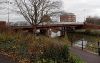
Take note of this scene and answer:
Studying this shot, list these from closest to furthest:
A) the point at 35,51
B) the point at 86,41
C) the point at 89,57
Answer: the point at 35,51
the point at 89,57
the point at 86,41

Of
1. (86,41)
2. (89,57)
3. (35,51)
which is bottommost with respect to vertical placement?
(86,41)

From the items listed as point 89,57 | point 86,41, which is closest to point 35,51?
point 89,57

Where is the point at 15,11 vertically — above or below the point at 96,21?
above

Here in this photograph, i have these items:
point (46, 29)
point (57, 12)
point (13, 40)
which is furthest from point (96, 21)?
point (13, 40)

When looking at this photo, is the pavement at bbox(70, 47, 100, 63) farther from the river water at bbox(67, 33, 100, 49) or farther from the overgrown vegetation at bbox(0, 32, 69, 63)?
the river water at bbox(67, 33, 100, 49)

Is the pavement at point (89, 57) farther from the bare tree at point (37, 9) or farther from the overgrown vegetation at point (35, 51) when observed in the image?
the bare tree at point (37, 9)

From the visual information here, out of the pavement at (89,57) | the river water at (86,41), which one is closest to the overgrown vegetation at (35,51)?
the pavement at (89,57)

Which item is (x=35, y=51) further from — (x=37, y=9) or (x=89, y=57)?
(x=37, y=9)

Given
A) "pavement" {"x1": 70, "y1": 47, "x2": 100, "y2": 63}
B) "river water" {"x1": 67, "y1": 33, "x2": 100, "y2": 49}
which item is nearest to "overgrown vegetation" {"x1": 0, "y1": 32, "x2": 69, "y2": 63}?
"pavement" {"x1": 70, "y1": 47, "x2": 100, "y2": 63}

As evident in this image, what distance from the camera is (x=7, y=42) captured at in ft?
45.5

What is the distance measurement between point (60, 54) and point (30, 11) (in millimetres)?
35290

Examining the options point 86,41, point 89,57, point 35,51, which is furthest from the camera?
point 86,41

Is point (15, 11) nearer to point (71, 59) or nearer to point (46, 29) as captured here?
point (46, 29)

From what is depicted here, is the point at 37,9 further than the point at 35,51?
Yes
